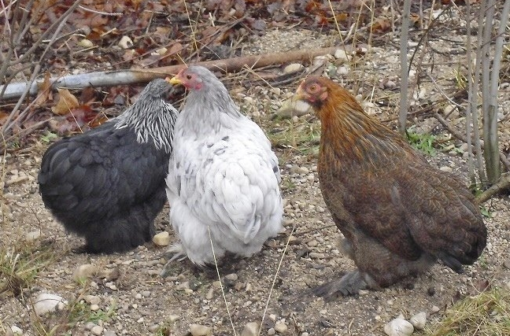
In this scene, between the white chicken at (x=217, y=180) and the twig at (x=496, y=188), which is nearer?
the white chicken at (x=217, y=180)

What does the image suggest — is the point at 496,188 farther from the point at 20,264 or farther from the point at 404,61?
the point at 20,264

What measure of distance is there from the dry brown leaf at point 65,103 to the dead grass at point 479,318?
3.34 meters

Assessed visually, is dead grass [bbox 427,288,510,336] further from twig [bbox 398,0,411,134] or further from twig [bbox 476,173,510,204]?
twig [bbox 398,0,411,134]

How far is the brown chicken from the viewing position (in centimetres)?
371

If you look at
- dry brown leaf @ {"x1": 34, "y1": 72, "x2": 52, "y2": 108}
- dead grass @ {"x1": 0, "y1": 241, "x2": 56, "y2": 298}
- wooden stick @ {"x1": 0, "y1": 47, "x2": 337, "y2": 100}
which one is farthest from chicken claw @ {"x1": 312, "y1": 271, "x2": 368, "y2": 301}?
dry brown leaf @ {"x1": 34, "y1": 72, "x2": 52, "y2": 108}

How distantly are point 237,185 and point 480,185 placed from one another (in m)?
1.53

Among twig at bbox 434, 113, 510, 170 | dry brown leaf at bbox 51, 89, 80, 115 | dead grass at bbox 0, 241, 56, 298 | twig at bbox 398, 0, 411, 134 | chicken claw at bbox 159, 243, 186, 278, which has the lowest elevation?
chicken claw at bbox 159, 243, 186, 278

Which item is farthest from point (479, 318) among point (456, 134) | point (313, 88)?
point (456, 134)

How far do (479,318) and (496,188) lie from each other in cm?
112

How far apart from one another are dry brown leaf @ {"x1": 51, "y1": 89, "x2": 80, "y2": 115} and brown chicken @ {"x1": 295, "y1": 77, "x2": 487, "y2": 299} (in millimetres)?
2606

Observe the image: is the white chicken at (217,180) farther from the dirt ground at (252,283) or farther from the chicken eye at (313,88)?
the chicken eye at (313,88)

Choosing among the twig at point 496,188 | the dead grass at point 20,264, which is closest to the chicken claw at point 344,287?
the twig at point 496,188

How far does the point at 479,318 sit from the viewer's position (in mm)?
3699

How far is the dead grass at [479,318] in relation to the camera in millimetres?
3646
